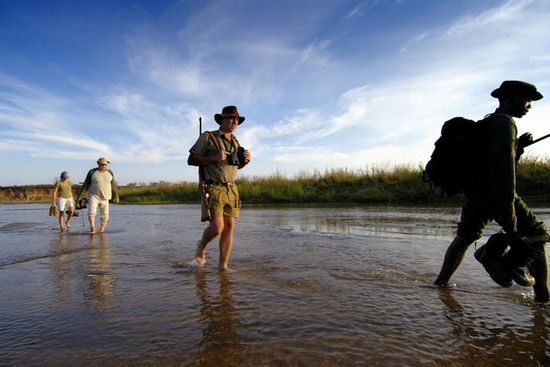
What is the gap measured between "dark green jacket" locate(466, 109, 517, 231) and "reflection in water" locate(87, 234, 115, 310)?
3721 millimetres

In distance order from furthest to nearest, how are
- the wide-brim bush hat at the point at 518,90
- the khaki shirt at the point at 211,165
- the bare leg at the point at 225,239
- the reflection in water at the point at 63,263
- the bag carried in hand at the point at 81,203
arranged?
the bag carried in hand at the point at 81,203
the bare leg at the point at 225,239
the khaki shirt at the point at 211,165
the reflection in water at the point at 63,263
the wide-brim bush hat at the point at 518,90

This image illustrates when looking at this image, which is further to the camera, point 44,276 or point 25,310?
point 44,276

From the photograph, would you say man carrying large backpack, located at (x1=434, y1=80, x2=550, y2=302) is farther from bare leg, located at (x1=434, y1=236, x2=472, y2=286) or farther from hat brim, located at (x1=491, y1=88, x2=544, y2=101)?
bare leg, located at (x1=434, y1=236, x2=472, y2=286)

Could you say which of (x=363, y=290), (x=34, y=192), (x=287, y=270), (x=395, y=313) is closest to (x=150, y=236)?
(x=287, y=270)

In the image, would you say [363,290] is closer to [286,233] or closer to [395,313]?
[395,313]

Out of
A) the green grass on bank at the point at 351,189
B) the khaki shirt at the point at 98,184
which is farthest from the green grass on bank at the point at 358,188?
the khaki shirt at the point at 98,184

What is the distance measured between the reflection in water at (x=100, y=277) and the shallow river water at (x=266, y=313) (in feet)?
0.07

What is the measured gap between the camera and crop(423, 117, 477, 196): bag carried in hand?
143 inches

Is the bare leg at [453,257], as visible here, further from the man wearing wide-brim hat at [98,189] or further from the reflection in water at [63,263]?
the man wearing wide-brim hat at [98,189]

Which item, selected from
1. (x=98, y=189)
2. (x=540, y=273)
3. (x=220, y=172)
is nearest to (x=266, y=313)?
(x=220, y=172)

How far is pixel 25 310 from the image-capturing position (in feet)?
11.7

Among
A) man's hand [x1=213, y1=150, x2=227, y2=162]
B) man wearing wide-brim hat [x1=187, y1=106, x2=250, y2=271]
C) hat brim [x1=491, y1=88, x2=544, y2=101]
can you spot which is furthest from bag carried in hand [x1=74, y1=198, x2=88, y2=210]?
hat brim [x1=491, y1=88, x2=544, y2=101]

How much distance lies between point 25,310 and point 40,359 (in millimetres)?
1281

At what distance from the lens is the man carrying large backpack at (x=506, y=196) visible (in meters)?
3.38
